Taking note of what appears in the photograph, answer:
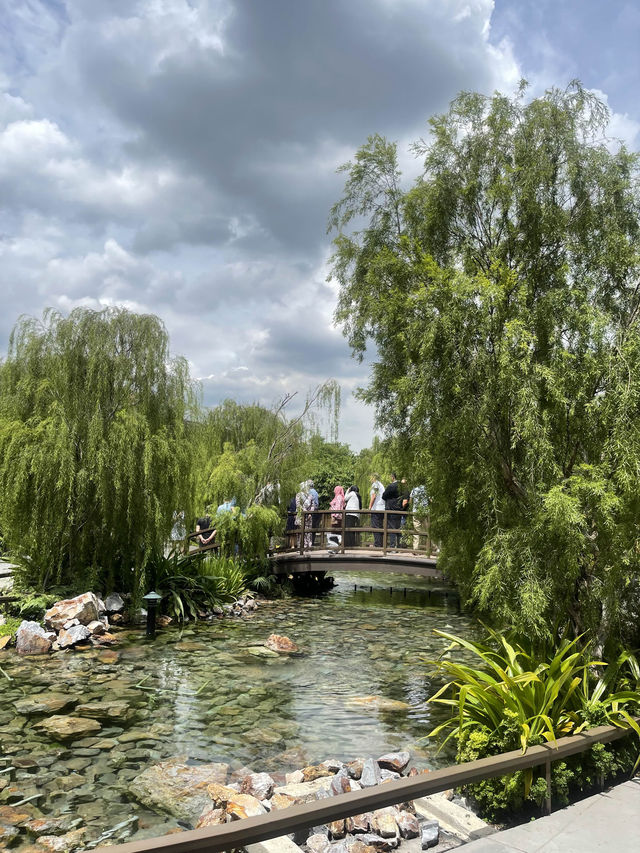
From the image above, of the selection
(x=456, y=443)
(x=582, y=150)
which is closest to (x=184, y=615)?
(x=456, y=443)

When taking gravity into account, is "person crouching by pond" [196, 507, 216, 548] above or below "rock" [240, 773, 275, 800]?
above

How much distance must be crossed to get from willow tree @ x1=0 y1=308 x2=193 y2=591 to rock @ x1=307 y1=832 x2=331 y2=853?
7827 mm

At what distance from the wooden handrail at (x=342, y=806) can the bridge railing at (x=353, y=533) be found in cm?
1174

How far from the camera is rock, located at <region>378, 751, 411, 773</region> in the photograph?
5621mm

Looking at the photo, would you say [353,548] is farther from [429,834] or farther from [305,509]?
[429,834]

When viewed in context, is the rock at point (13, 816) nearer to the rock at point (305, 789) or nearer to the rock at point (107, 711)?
the rock at point (305, 789)

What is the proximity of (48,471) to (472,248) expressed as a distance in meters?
7.67

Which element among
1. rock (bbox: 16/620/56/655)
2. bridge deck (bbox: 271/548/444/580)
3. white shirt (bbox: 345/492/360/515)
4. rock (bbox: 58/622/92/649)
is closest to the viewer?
rock (bbox: 16/620/56/655)

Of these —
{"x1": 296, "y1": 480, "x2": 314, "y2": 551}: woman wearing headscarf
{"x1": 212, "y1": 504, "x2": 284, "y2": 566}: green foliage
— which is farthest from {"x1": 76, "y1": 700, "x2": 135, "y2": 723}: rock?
{"x1": 296, "y1": 480, "x2": 314, "y2": 551}: woman wearing headscarf

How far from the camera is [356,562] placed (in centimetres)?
1631

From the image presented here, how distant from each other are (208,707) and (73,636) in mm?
3438

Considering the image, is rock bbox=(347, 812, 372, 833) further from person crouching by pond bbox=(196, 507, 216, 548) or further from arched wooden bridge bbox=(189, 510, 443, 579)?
person crouching by pond bbox=(196, 507, 216, 548)

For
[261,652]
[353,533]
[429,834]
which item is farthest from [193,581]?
[429,834]

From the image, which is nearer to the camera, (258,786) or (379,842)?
(379,842)
